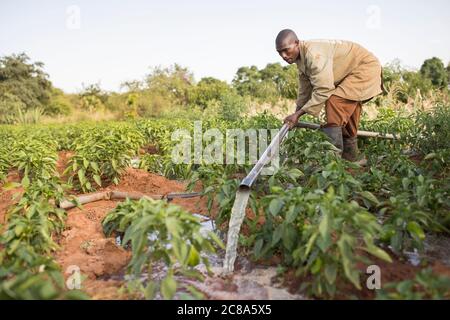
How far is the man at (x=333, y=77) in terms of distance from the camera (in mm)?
3721

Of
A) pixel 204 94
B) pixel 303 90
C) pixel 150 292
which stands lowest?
pixel 150 292

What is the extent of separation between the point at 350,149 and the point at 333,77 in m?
0.91

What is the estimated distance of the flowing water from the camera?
8.11ft

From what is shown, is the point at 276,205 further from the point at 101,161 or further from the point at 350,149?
the point at 101,161

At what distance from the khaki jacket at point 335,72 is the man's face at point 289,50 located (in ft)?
0.20

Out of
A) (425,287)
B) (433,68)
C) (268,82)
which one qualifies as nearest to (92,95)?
(268,82)

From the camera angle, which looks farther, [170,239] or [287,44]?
[287,44]

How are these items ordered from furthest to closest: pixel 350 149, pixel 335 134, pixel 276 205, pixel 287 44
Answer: pixel 350 149, pixel 335 134, pixel 287 44, pixel 276 205

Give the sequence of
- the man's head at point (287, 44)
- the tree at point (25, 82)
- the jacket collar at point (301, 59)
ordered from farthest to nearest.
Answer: the tree at point (25, 82)
the jacket collar at point (301, 59)
the man's head at point (287, 44)

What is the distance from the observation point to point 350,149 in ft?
14.6

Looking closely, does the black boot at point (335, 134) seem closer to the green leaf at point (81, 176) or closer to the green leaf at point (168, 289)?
the green leaf at point (81, 176)

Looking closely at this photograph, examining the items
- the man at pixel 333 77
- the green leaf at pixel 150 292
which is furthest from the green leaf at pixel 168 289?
the man at pixel 333 77
